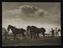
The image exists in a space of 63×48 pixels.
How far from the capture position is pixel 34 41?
4641 mm

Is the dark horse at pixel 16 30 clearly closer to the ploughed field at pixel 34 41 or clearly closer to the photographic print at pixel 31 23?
the photographic print at pixel 31 23

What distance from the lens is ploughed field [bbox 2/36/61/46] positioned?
4.62 meters

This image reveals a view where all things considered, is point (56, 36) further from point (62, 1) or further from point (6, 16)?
point (6, 16)

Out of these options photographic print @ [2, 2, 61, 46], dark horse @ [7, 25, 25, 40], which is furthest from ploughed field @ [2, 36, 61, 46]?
dark horse @ [7, 25, 25, 40]

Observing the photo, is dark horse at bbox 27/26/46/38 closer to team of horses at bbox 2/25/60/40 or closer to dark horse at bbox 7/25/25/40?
team of horses at bbox 2/25/60/40

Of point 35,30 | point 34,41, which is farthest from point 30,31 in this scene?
point 34,41

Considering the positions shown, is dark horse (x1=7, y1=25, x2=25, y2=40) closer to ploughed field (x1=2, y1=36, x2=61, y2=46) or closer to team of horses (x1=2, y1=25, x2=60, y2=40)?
team of horses (x1=2, y1=25, x2=60, y2=40)

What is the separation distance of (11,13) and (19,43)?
1.89 feet

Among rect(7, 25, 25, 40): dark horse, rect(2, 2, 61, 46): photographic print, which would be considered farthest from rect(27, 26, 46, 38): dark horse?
rect(7, 25, 25, 40): dark horse

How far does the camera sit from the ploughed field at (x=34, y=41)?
462 cm

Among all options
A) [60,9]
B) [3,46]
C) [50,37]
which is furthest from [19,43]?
[60,9]

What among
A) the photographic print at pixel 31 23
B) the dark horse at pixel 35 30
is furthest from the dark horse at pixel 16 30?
the dark horse at pixel 35 30

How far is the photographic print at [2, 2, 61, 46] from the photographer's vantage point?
461cm

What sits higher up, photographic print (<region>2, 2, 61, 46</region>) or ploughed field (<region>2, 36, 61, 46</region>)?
photographic print (<region>2, 2, 61, 46</region>)
